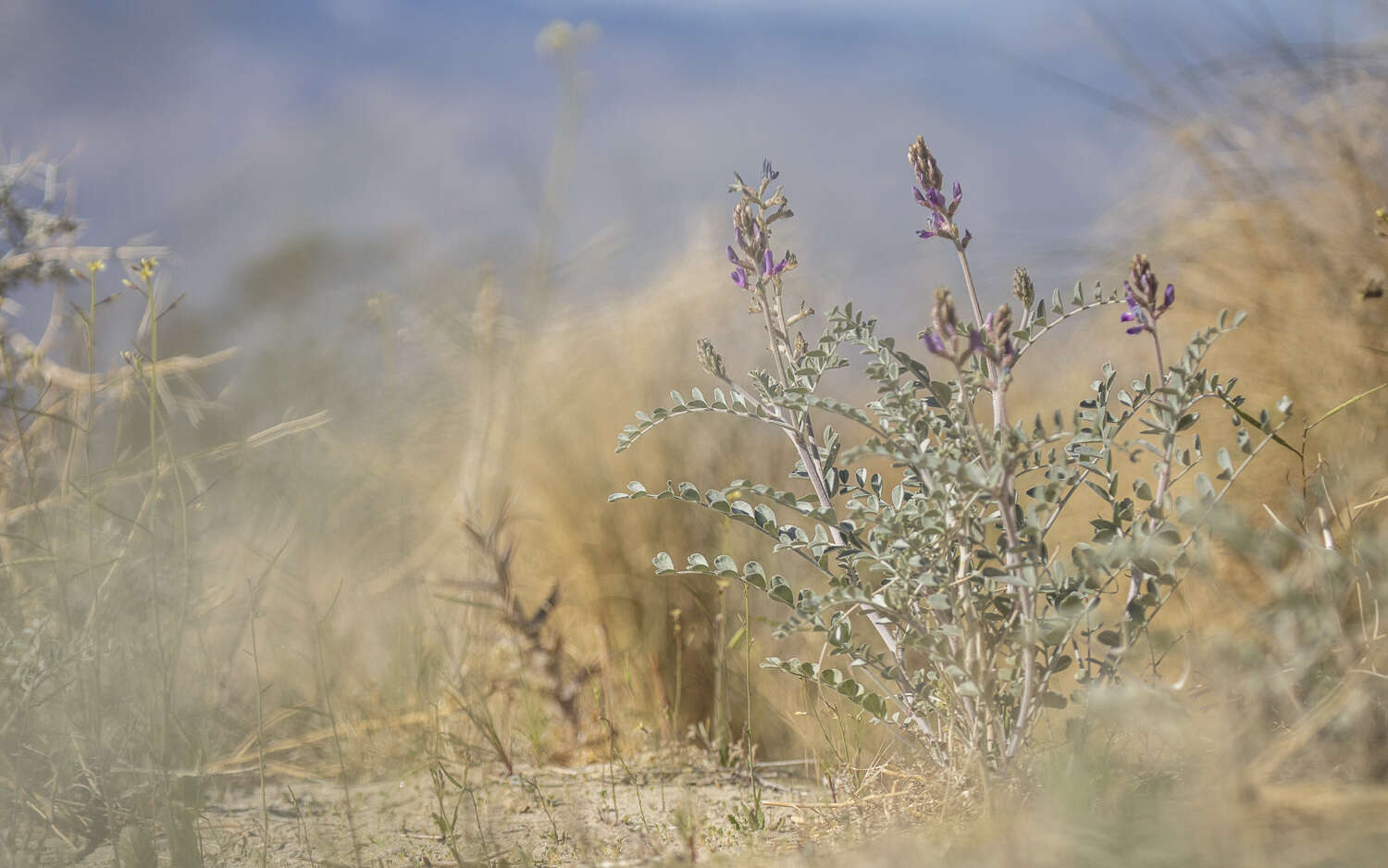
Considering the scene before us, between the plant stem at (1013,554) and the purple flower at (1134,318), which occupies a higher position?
the purple flower at (1134,318)

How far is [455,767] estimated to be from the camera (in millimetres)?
2201

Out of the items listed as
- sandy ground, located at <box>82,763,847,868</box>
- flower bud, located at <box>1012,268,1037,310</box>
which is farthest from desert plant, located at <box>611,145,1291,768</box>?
sandy ground, located at <box>82,763,847,868</box>

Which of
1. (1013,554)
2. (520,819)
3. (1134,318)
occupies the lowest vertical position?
(520,819)

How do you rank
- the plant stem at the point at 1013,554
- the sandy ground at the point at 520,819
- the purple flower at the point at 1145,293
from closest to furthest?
the plant stem at the point at 1013,554, the purple flower at the point at 1145,293, the sandy ground at the point at 520,819

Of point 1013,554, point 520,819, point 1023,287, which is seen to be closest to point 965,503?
point 1013,554

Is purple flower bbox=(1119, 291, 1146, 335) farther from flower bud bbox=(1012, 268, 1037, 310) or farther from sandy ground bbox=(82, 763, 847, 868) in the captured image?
sandy ground bbox=(82, 763, 847, 868)

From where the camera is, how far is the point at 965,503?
1.19 metres

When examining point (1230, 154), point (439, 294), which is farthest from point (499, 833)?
point (439, 294)

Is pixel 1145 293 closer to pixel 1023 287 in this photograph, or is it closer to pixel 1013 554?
pixel 1023 287

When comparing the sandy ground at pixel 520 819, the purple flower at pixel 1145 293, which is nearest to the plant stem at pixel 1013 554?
the purple flower at pixel 1145 293

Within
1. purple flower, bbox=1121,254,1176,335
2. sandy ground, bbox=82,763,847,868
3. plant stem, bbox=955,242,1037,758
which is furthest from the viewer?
sandy ground, bbox=82,763,847,868

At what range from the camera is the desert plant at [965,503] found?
1.17 metres

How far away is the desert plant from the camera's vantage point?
117 centimetres

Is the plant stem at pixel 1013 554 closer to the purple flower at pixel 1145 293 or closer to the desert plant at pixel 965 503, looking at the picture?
the desert plant at pixel 965 503
